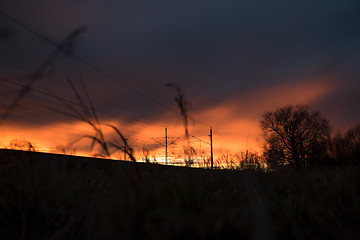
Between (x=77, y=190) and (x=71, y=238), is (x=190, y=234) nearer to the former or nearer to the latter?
(x=71, y=238)

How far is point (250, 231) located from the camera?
0.97 m

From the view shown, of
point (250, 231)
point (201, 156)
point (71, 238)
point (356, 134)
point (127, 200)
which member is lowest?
point (71, 238)

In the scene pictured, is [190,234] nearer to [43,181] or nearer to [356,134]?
[43,181]

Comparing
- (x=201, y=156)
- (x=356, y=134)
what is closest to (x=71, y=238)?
(x=201, y=156)

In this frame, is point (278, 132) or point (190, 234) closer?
point (190, 234)

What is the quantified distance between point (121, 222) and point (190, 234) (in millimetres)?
263

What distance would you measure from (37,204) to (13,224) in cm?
21

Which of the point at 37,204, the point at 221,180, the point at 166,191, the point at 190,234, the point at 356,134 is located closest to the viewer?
the point at 190,234

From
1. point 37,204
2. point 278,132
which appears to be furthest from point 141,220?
point 278,132

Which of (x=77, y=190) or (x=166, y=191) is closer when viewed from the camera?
(x=166, y=191)

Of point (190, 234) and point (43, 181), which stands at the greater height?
point (43, 181)

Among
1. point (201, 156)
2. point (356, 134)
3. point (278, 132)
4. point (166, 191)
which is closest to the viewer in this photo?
point (166, 191)

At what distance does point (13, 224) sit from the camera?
195 cm

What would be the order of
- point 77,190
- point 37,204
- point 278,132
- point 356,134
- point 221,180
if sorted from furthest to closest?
point 278,132 → point 356,134 → point 221,180 → point 77,190 → point 37,204
